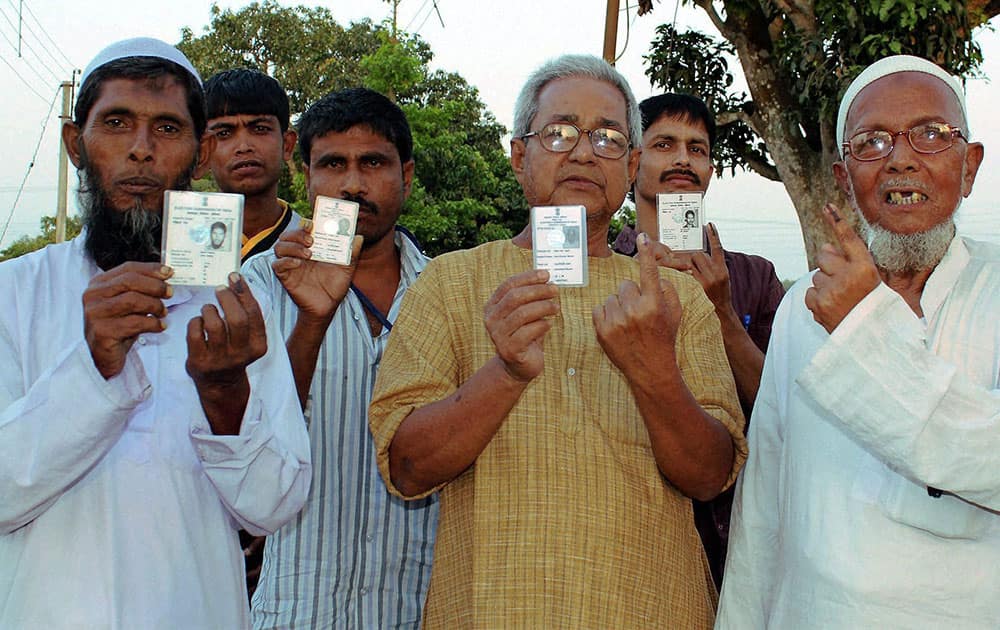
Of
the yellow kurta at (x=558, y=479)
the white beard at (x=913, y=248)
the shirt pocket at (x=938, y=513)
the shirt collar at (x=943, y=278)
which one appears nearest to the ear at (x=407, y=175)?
the yellow kurta at (x=558, y=479)

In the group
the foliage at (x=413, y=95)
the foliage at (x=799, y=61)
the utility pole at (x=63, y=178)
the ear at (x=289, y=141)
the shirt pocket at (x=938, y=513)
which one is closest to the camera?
the shirt pocket at (x=938, y=513)

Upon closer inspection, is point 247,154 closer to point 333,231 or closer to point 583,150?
point 333,231

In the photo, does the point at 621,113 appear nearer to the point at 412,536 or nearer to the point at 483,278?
the point at 483,278

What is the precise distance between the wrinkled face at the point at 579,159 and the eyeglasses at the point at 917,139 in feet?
2.52

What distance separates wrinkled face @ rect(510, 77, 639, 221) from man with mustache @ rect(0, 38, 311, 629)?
1.01m

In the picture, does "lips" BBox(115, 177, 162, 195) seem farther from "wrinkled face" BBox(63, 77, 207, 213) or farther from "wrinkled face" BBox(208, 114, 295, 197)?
"wrinkled face" BBox(208, 114, 295, 197)

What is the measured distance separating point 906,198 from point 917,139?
0.18 m

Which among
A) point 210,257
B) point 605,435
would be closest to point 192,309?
point 210,257

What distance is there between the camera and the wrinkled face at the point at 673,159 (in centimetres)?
453

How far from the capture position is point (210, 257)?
252cm

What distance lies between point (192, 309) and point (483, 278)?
→ 2.96ft

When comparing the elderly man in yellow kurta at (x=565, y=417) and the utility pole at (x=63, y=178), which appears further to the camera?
the utility pole at (x=63, y=178)

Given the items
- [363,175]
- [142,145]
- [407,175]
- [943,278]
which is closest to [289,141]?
[407,175]

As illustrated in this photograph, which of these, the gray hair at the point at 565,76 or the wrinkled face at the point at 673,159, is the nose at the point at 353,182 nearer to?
the gray hair at the point at 565,76
